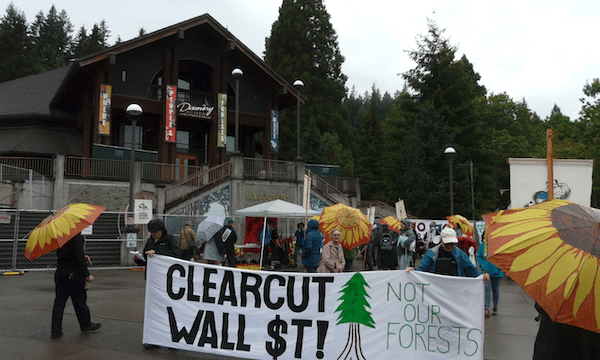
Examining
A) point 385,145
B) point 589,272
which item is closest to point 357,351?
point 589,272

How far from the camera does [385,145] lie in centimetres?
5581

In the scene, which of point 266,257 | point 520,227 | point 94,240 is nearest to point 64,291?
point 520,227

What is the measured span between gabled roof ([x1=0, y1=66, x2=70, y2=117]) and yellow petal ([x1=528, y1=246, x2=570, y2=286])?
32.3 meters

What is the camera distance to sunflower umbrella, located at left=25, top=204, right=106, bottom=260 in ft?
20.5

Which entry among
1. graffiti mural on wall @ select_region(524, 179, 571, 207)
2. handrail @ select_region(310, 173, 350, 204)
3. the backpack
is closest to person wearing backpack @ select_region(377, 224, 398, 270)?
the backpack

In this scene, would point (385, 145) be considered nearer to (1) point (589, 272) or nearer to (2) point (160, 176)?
(2) point (160, 176)

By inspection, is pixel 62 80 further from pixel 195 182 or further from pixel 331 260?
pixel 331 260

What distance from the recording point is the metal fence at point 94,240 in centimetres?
1566

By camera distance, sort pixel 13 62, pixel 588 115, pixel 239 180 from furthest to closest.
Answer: pixel 13 62, pixel 588 115, pixel 239 180

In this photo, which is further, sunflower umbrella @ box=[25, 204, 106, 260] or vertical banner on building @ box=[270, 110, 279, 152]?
vertical banner on building @ box=[270, 110, 279, 152]

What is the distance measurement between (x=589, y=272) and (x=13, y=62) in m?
70.5

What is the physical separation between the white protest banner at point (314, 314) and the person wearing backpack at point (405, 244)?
7.80 m

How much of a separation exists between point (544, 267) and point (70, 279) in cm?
619

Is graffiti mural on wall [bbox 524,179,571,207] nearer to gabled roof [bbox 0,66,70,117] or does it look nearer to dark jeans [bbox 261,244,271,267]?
dark jeans [bbox 261,244,271,267]
